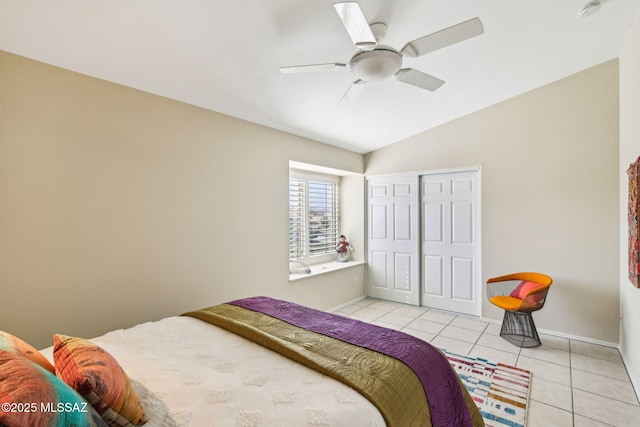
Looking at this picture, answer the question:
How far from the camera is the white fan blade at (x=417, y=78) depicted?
2.12 metres

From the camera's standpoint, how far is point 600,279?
3232mm

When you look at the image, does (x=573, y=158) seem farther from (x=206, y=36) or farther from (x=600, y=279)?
(x=206, y=36)

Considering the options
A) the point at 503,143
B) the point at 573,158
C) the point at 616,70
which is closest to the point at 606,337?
the point at 573,158

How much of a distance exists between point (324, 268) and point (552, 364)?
106 inches

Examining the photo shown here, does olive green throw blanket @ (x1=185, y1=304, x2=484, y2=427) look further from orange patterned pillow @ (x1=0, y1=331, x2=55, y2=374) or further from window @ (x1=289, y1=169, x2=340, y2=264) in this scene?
window @ (x1=289, y1=169, x2=340, y2=264)

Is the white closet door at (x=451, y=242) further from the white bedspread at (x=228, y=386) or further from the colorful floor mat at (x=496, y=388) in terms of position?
the white bedspread at (x=228, y=386)

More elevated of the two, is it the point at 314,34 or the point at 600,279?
the point at 314,34

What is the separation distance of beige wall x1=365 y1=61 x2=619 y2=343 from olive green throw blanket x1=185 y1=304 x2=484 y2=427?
252 centimetres

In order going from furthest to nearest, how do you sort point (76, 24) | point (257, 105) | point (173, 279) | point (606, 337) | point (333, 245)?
point (333, 245) → point (606, 337) → point (257, 105) → point (173, 279) → point (76, 24)

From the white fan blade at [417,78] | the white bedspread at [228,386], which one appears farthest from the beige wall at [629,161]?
the white bedspread at [228,386]

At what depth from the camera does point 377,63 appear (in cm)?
192

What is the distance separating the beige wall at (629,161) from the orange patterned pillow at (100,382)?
10.9 feet

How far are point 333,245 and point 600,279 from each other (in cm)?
334

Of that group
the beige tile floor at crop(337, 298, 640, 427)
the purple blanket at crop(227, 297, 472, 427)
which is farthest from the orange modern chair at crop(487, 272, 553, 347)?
the purple blanket at crop(227, 297, 472, 427)
